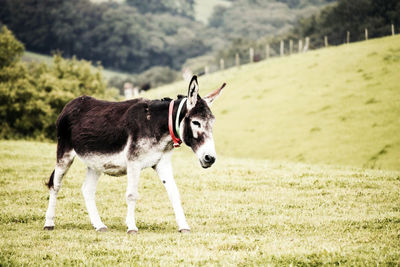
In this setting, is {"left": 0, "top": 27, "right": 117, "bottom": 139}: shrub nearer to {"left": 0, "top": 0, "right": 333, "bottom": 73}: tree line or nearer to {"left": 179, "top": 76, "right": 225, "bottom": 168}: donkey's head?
{"left": 179, "top": 76, "right": 225, "bottom": 168}: donkey's head

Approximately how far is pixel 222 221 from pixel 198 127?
2967 mm

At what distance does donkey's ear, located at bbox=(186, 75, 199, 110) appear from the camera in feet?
25.2

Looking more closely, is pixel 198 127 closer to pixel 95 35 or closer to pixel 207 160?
pixel 207 160

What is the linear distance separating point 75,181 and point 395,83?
86.9 feet

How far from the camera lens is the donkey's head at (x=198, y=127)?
767cm

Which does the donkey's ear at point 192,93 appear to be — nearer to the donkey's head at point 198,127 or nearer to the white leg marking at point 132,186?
the donkey's head at point 198,127

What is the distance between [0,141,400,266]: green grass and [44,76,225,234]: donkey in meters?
0.90

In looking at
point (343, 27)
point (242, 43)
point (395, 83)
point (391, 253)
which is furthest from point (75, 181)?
point (242, 43)

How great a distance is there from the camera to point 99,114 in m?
9.09

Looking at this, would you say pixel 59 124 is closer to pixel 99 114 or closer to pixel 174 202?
pixel 99 114

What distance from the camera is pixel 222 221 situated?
9.80m

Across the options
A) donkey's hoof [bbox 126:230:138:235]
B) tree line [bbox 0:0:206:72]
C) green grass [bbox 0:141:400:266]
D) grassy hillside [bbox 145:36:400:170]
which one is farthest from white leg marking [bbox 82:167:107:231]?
tree line [bbox 0:0:206:72]

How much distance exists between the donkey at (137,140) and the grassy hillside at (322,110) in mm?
18268

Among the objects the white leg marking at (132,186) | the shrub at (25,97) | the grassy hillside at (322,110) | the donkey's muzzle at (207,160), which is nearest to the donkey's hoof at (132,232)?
the white leg marking at (132,186)
